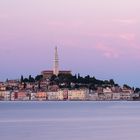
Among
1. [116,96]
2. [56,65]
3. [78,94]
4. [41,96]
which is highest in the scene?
[56,65]

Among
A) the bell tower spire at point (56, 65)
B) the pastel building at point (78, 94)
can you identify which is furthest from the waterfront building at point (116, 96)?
the bell tower spire at point (56, 65)

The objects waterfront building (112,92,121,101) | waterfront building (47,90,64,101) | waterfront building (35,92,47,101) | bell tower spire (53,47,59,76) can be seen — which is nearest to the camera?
waterfront building (47,90,64,101)

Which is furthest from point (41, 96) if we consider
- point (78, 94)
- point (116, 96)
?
point (116, 96)

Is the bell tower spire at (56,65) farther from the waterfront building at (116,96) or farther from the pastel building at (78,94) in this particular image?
the waterfront building at (116,96)

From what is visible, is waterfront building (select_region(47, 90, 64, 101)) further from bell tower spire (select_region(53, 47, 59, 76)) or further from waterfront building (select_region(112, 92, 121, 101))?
waterfront building (select_region(112, 92, 121, 101))

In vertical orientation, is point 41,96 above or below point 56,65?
below

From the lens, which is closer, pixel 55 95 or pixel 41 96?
pixel 55 95

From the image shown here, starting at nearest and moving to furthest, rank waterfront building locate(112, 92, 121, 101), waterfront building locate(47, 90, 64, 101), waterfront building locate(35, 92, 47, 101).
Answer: waterfront building locate(47, 90, 64, 101), waterfront building locate(35, 92, 47, 101), waterfront building locate(112, 92, 121, 101)

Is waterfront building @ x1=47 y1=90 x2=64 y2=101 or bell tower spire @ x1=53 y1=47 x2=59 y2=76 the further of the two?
bell tower spire @ x1=53 y1=47 x2=59 y2=76

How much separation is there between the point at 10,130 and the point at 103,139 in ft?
32.8

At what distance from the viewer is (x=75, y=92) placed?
181750mm

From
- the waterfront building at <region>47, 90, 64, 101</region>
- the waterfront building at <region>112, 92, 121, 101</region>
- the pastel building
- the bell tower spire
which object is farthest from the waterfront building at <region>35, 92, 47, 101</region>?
the waterfront building at <region>112, 92, 121, 101</region>

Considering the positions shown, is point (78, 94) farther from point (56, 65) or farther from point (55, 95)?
point (56, 65)

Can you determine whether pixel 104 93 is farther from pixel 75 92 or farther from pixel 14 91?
pixel 14 91
